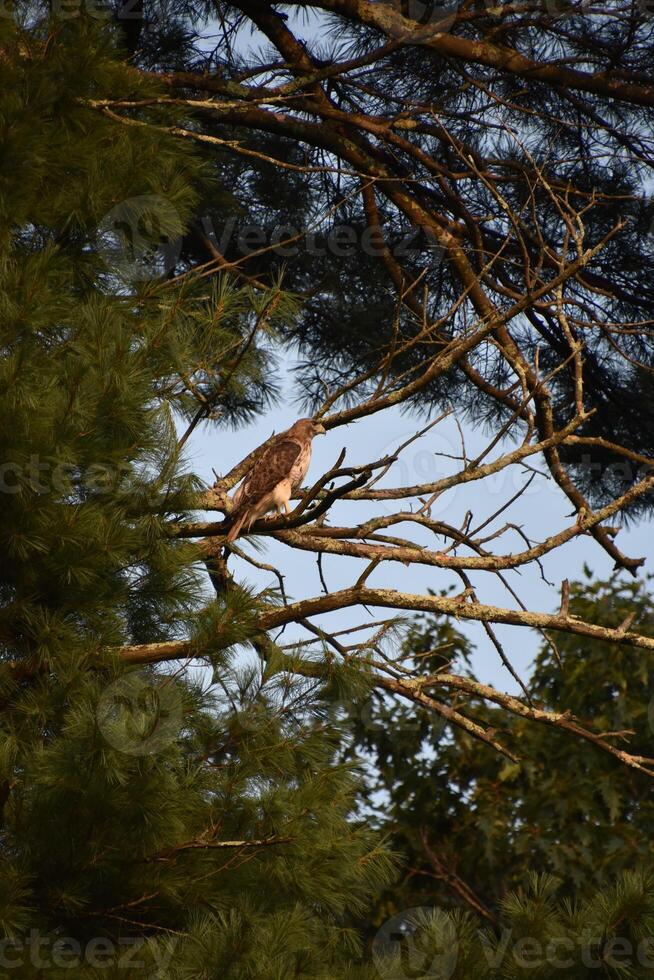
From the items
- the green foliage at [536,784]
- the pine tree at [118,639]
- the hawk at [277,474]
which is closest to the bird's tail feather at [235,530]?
the hawk at [277,474]

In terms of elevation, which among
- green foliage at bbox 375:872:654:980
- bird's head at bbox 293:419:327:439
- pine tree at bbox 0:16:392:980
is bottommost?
green foliage at bbox 375:872:654:980

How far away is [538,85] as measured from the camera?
6.59 metres

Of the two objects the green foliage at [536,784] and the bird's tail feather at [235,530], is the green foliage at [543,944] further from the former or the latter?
the green foliage at [536,784]

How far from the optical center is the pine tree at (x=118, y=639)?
339 centimetres

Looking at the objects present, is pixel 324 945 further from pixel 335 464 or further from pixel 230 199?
pixel 230 199

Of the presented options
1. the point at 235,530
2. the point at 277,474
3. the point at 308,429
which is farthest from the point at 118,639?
the point at 308,429

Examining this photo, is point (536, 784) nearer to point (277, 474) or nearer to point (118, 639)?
point (277, 474)

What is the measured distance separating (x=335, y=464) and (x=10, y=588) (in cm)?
134

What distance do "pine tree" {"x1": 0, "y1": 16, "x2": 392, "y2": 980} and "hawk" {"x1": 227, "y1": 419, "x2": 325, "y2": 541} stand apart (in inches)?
23.8

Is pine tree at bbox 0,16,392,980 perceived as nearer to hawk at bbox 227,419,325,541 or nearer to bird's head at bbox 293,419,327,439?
hawk at bbox 227,419,325,541

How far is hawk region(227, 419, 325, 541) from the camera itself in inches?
200

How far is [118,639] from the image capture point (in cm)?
413

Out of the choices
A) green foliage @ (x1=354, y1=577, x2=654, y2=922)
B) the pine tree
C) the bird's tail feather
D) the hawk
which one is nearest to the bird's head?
the hawk

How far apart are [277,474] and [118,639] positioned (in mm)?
1739
